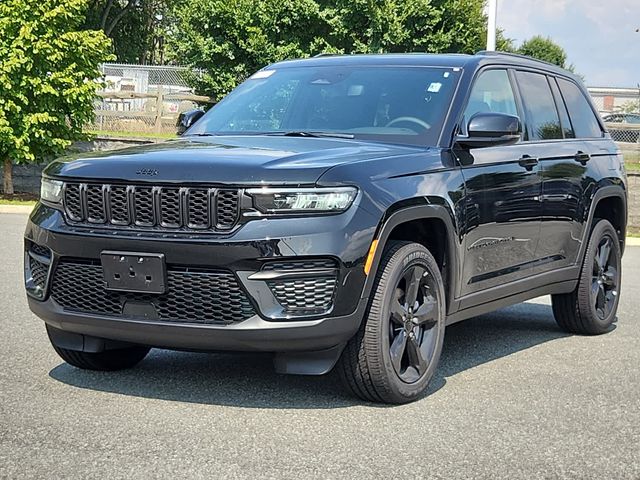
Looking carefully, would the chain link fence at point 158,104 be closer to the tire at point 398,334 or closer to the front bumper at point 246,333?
the tire at point 398,334

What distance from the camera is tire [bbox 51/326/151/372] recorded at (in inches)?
232

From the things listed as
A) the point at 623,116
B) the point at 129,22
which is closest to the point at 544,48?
the point at 129,22

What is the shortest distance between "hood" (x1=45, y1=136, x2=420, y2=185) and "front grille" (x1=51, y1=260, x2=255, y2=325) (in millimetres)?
439

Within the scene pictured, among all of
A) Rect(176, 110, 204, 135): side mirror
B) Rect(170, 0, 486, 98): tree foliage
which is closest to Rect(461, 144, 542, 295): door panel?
Rect(176, 110, 204, 135): side mirror

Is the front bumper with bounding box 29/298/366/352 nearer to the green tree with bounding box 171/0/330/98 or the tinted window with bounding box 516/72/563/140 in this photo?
the tinted window with bounding box 516/72/563/140

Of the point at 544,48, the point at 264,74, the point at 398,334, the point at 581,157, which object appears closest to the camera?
the point at 398,334

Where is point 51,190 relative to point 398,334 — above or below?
above

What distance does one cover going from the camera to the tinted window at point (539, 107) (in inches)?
286

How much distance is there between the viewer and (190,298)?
16.5ft

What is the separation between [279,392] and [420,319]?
0.82 metres

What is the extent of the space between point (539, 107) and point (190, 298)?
3.42m

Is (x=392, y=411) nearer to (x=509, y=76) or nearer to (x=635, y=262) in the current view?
(x=509, y=76)

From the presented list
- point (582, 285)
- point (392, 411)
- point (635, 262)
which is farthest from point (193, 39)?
point (392, 411)

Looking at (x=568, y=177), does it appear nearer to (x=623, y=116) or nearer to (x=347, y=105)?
(x=347, y=105)
